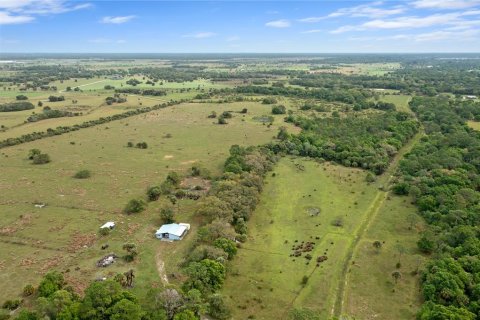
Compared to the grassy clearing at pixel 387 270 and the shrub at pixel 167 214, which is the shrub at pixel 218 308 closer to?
the grassy clearing at pixel 387 270

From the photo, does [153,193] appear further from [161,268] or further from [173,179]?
[161,268]

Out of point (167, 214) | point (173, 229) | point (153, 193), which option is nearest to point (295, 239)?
point (173, 229)

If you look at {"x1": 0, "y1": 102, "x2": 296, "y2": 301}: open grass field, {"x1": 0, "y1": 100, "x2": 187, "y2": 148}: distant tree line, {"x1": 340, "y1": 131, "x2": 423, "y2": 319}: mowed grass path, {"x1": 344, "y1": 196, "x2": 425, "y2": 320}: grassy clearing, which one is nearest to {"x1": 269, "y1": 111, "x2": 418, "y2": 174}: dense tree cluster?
{"x1": 0, "y1": 102, "x2": 296, "y2": 301}: open grass field

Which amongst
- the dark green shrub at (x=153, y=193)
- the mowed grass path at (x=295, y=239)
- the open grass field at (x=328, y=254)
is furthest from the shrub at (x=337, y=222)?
the dark green shrub at (x=153, y=193)

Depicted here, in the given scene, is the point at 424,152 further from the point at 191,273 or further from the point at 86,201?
the point at 86,201

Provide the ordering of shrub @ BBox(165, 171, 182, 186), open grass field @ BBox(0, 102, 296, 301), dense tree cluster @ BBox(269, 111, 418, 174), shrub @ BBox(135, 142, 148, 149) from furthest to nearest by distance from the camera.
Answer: shrub @ BBox(135, 142, 148, 149) < dense tree cluster @ BBox(269, 111, 418, 174) < shrub @ BBox(165, 171, 182, 186) < open grass field @ BBox(0, 102, 296, 301)

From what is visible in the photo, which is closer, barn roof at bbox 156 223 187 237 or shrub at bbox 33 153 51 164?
barn roof at bbox 156 223 187 237

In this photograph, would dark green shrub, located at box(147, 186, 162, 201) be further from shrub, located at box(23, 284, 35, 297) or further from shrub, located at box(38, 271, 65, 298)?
shrub, located at box(23, 284, 35, 297)

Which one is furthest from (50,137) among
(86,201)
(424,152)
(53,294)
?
(424,152)
